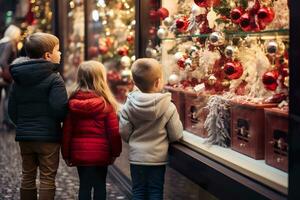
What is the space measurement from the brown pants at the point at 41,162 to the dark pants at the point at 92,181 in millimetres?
220

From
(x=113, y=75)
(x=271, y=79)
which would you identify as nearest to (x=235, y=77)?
(x=271, y=79)

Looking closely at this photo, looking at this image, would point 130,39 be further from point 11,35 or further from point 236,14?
point 11,35

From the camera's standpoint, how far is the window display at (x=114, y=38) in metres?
7.00

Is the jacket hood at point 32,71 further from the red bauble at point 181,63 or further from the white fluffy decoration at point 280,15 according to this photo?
the white fluffy decoration at point 280,15

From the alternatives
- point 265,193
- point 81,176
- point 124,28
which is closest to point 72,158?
point 81,176

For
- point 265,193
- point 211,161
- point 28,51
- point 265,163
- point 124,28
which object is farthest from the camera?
point 124,28

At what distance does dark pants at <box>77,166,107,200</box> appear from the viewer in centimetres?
469

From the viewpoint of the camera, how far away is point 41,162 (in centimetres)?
472

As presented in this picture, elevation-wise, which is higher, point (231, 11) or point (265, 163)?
point (231, 11)

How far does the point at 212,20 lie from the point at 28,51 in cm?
144

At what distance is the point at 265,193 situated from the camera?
10.2 feet

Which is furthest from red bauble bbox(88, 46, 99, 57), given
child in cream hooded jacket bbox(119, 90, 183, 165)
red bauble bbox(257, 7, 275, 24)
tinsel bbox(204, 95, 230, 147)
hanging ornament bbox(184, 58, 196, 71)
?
red bauble bbox(257, 7, 275, 24)

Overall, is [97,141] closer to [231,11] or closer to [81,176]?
[81,176]

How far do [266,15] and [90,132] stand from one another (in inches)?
64.8
